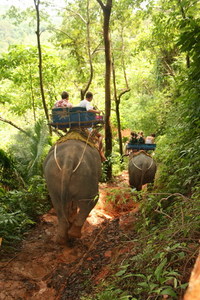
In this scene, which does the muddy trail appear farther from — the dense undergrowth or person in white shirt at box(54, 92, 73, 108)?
person in white shirt at box(54, 92, 73, 108)

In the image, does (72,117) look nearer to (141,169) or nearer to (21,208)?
(21,208)

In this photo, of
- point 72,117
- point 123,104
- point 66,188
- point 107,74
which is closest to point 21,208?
point 66,188

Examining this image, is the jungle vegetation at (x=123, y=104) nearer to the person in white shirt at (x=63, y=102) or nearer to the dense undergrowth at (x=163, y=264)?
the dense undergrowth at (x=163, y=264)

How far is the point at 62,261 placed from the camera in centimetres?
521

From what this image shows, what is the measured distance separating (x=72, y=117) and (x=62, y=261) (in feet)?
9.83

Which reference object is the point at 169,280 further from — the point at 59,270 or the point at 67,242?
the point at 67,242

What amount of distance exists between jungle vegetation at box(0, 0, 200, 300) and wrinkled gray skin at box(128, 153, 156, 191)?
341 millimetres

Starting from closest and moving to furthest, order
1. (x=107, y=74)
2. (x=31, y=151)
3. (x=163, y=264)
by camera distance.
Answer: (x=163, y=264) < (x=31, y=151) < (x=107, y=74)

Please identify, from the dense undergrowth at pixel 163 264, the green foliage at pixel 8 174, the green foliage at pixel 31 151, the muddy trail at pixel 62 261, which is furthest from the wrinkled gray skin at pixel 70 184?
the green foliage at pixel 31 151

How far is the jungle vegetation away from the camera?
2808 mm

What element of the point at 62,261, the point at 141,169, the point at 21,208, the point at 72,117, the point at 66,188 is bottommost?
the point at 62,261

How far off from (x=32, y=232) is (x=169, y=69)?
16505 millimetres

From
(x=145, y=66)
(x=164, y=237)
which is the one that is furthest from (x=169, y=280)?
(x=145, y=66)

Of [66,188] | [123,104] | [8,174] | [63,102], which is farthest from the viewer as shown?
[123,104]
